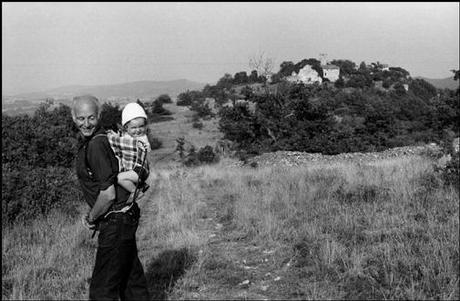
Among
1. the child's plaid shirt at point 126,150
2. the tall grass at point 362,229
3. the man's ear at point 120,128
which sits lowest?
the tall grass at point 362,229

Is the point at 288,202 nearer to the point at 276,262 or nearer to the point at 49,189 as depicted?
the point at 276,262

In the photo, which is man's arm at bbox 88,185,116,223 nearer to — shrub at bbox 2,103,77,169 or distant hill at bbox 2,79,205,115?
distant hill at bbox 2,79,205,115

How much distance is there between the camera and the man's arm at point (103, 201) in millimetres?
2756

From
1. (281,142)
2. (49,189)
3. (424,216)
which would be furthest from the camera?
(281,142)

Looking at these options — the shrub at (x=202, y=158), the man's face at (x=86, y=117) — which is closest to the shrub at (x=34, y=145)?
the man's face at (x=86, y=117)

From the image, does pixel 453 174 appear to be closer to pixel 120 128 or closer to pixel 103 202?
pixel 120 128

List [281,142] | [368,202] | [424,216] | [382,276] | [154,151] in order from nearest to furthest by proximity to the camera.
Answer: [382,276] < [424,216] < [368,202] < [281,142] < [154,151]

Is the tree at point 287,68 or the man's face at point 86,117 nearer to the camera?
the man's face at point 86,117

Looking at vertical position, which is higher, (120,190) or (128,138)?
(128,138)

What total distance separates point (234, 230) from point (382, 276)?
2900 millimetres

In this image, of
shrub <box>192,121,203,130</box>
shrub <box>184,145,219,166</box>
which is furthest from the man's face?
shrub <box>192,121,203,130</box>

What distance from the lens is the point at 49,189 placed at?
7.91 m

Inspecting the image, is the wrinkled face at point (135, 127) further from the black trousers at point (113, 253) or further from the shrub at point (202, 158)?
the shrub at point (202, 158)

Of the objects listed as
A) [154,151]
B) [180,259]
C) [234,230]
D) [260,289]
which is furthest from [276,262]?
[154,151]
